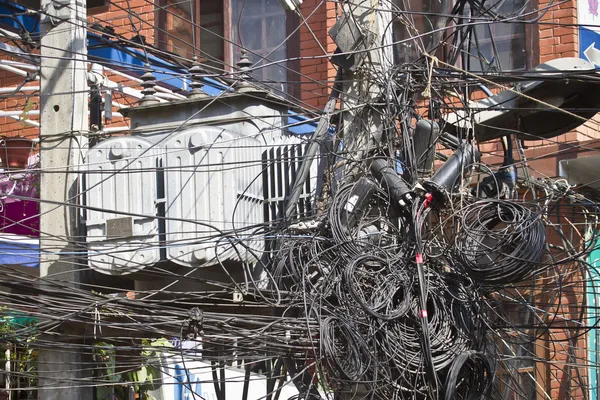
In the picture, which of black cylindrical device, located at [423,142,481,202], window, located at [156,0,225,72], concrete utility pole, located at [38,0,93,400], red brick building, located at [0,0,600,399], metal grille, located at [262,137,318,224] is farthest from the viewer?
window, located at [156,0,225,72]

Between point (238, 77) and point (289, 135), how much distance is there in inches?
36.9

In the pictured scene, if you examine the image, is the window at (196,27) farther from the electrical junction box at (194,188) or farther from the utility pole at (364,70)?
the utility pole at (364,70)

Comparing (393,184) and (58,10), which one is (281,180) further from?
(58,10)

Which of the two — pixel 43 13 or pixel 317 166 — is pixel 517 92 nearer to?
pixel 317 166

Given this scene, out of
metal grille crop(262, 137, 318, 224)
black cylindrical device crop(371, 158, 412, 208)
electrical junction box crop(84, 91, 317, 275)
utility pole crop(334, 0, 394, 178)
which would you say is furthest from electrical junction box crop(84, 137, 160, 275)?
black cylindrical device crop(371, 158, 412, 208)

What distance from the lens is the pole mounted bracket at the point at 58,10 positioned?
26.2 ft

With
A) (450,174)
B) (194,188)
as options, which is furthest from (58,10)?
(450,174)

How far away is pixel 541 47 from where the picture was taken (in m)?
12.3

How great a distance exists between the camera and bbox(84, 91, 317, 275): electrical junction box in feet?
25.5

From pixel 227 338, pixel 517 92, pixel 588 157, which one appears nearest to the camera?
pixel 227 338

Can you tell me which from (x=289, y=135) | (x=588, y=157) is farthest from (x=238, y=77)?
(x=588, y=157)

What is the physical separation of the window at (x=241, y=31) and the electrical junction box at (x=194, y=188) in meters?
5.16

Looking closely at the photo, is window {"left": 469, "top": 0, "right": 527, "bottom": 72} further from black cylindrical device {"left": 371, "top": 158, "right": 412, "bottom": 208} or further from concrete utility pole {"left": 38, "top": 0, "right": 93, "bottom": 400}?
concrete utility pole {"left": 38, "top": 0, "right": 93, "bottom": 400}

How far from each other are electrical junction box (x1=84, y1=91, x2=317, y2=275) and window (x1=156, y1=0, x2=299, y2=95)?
5161 millimetres
